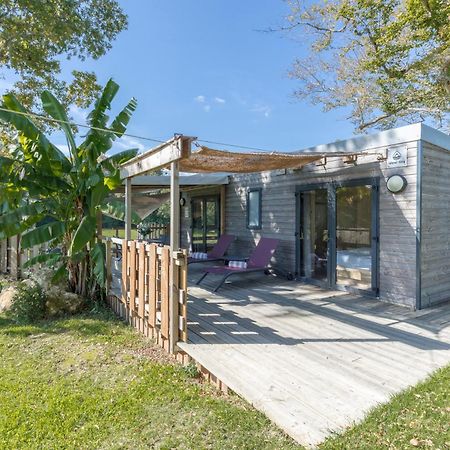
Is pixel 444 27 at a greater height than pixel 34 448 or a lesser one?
greater

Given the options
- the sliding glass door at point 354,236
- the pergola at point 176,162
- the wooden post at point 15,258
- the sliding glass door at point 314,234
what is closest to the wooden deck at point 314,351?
the sliding glass door at point 354,236

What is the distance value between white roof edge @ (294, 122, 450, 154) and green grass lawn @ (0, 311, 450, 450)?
381 cm

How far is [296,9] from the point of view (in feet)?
39.9

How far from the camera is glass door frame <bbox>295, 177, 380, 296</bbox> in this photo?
6078mm

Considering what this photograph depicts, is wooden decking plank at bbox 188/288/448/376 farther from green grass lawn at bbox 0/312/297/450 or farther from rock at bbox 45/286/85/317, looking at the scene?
rock at bbox 45/286/85/317

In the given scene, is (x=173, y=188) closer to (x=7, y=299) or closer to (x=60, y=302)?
(x=60, y=302)

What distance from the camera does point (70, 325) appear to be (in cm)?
516

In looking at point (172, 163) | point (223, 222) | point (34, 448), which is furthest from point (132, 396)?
point (223, 222)

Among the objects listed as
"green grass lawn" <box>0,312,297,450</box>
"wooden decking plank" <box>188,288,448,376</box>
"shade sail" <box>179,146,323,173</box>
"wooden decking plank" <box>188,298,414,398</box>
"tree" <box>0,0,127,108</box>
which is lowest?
"green grass lawn" <box>0,312,297,450</box>

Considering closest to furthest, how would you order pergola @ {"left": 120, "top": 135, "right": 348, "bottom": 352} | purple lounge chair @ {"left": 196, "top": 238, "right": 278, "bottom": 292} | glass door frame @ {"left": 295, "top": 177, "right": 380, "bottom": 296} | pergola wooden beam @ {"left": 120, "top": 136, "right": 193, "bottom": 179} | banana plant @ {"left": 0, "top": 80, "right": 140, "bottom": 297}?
pergola wooden beam @ {"left": 120, "top": 136, "right": 193, "bottom": 179} → pergola @ {"left": 120, "top": 135, "right": 348, "bottom": 352} → banana plant @ {"left": 0, "top": 80, "right": 140, "bottom": 297} → glass door frame @ {"left": 295, "top": 177, "right": 380, "bottom": 296} → purple lounge chair @ {"left": 196, "top": 238, "right": 278, "bottom": 292}

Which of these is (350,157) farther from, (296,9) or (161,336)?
(296,9)

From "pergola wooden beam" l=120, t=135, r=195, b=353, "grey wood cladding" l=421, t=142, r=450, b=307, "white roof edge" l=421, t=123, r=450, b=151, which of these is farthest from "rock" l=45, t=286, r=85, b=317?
"white roof edge" l=421, t=123, r=450, b=151

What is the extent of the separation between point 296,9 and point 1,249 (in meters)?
12.5

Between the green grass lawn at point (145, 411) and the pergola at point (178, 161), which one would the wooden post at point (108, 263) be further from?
the green grass lawn at point (145, 411)
